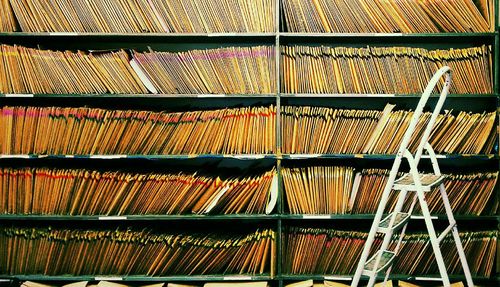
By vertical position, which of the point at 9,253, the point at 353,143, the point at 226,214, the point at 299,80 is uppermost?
the point at 299,80

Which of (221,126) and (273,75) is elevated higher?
(273,75)

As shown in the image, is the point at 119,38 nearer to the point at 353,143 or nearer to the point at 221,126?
the point at 221,126

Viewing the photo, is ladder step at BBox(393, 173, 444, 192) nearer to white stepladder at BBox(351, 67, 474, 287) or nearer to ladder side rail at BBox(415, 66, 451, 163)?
white stepladder at BBox(351, 67, 474, 287)

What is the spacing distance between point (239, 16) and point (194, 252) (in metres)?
1.42

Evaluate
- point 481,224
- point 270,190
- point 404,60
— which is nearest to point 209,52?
point 270,190

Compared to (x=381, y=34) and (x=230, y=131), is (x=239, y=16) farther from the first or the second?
(x=381, y=34)

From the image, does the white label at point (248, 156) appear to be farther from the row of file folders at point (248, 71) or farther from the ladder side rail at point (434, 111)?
the ladder side rail at point (434, 111)

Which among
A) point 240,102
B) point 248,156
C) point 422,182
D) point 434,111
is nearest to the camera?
point 434,111

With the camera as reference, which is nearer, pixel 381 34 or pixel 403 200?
pixel 403 200

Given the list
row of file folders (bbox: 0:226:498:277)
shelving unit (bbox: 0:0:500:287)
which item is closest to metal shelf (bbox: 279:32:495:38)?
shelving unit (bbox: 0:0:500:287)

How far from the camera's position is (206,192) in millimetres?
2889

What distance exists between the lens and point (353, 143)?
2.89m

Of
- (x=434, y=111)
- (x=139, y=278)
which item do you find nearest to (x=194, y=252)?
(x=139, y=278)

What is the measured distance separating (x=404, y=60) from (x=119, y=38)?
1.73 metres
